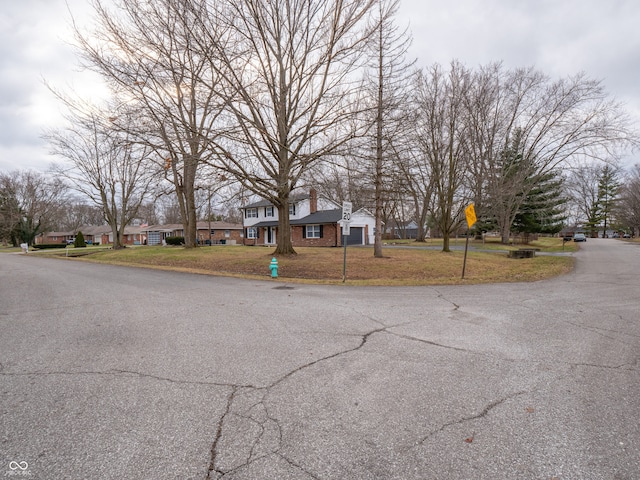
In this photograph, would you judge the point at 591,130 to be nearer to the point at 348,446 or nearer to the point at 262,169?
the point at 262,169

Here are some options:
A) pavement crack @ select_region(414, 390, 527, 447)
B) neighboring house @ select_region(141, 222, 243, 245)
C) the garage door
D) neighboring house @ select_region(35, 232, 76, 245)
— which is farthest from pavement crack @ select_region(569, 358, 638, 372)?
neighboring house @ select_region(35, 232, 76, 245)

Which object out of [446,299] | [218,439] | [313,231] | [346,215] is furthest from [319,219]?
[218,439]

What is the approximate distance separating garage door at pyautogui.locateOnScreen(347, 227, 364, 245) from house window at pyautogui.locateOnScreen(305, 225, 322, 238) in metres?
3.27

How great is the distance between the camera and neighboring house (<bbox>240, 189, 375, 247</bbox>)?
32469mm

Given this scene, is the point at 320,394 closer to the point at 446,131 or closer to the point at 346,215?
the point at 346,215

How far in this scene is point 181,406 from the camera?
9.62 feet

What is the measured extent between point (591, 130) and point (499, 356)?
96.6 feet

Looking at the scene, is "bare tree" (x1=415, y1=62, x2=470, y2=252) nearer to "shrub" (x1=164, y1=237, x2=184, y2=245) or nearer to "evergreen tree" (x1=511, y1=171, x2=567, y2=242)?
"evergreen tree" (x1=511, y1=171, x2=567, y2=242)

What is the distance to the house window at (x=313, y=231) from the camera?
109ft

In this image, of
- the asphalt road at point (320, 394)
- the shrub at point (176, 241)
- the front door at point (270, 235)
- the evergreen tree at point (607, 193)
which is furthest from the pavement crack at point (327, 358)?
the evergreen tree at point (607, 193)

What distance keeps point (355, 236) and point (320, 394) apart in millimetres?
31840

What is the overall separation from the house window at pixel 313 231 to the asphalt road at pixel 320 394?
26.7 metres

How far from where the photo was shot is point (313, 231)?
3366cm

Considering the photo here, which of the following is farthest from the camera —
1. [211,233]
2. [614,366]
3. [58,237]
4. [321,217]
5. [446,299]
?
[58,237]
